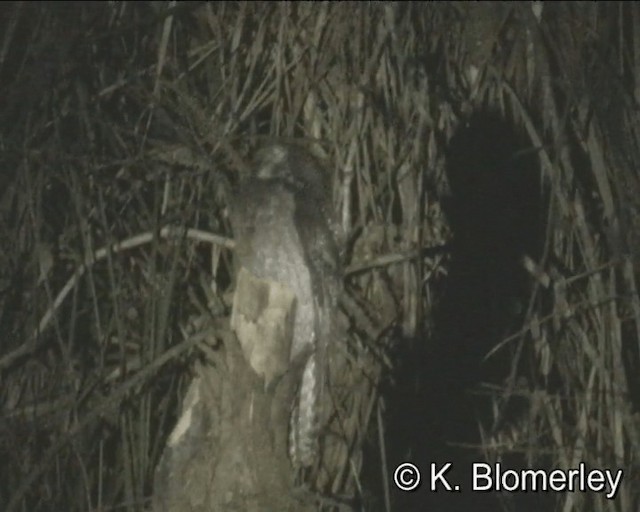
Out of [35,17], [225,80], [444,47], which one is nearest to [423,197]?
[444,47]

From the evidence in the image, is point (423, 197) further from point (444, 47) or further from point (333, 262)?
point (333, 262)

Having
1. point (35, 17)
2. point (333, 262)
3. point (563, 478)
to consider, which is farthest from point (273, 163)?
point (563, 478)

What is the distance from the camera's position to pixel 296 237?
6.50 feet

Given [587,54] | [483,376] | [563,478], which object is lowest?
[563,478]

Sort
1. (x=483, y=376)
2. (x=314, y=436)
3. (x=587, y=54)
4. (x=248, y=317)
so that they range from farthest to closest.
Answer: (x=483, y=376) < (x=587, y=54) < (x=314, y=436) < (x=248, y=317)

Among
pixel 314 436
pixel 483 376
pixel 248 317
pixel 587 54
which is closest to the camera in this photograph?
pixel 248 317

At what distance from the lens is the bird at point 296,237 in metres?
1.97

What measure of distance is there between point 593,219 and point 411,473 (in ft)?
2.20

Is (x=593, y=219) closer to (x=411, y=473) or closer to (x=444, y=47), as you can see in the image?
(x=444, y=47)

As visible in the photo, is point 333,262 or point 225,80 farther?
point 225,80

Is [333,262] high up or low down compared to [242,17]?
down

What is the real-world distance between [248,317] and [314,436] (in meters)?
0.31

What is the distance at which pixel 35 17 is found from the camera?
8.18 ft

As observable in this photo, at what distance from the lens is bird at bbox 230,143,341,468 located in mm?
1973
